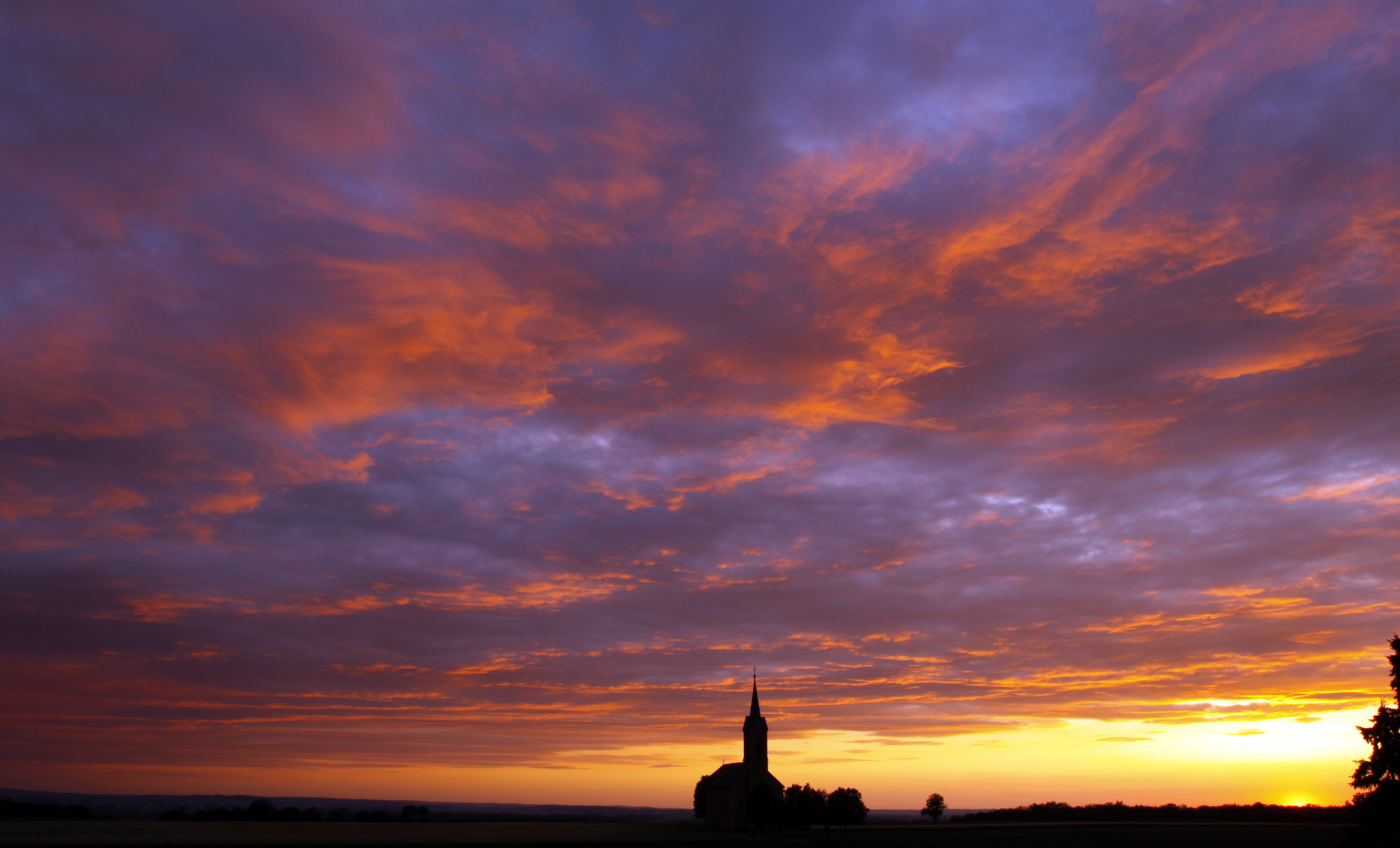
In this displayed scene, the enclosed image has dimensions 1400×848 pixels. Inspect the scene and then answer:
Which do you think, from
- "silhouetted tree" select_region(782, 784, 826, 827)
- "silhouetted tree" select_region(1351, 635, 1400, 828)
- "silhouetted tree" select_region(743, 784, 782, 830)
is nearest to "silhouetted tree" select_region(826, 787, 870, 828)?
"silhouetted tree" select_region(782, 784, 826, 827)

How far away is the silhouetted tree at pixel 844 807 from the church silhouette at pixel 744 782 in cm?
1751

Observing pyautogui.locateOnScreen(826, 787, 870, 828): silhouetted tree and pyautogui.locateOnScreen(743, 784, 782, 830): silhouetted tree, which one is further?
pyautogui.locateOnScreen(743, 784, 782, 830): silhouetted tree

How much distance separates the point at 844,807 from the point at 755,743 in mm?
29997

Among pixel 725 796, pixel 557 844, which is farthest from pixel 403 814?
pixel 557 844

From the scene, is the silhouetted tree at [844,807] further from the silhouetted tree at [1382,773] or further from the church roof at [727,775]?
the silhouetted tree at [1382,773]

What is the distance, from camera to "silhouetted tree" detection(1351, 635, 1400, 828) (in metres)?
40.1

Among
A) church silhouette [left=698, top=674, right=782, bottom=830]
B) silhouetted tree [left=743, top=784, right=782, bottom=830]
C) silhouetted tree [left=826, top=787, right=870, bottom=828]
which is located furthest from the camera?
church silhouette [left=698, top=674, right=782, bottom=830]

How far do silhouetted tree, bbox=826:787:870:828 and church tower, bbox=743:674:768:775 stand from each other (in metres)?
24.8

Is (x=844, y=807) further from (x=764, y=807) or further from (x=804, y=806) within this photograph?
(x=764, y=807)

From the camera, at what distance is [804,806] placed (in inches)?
5059

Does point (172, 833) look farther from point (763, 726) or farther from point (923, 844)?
point (763, 726)

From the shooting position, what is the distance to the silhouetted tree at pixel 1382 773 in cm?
4012

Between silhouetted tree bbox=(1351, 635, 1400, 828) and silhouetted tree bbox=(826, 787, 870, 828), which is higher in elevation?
silhouetted tree bbox=(1351, 635, 1400, 828)

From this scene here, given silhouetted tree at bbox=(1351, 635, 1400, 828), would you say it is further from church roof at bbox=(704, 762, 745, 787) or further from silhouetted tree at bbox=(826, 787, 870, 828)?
church roof at bbox=(704, 762, 745, 787)
